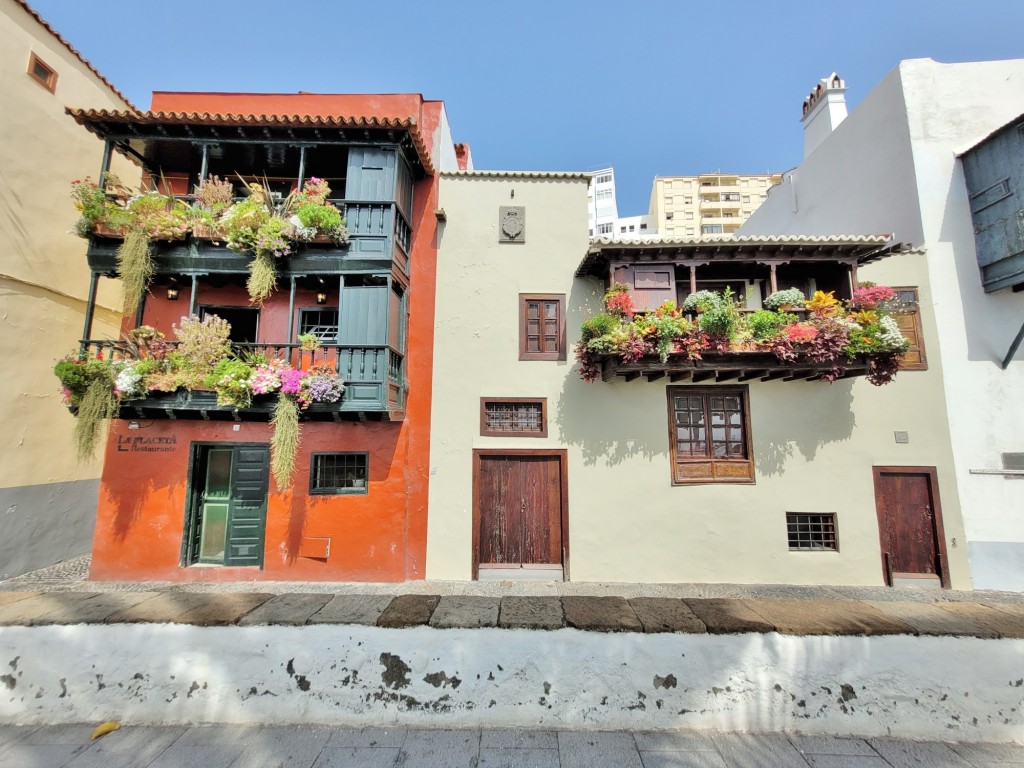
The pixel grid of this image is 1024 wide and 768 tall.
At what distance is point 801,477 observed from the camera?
8.98 meters

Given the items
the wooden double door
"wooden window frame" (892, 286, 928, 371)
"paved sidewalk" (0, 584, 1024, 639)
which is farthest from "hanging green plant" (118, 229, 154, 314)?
"wooden window frame" (892, 286, 928, 371)

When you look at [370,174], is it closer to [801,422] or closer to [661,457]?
[661,457]

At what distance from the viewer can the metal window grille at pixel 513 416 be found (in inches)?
368

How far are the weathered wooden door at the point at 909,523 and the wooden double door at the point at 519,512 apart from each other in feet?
22.5

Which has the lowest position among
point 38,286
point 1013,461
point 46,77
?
point 1013,461

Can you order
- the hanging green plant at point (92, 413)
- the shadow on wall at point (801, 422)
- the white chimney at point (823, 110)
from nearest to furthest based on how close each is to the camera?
the hanging green plant at point (92, 413) < the shadow on wall at point (801, 422) < the white chimney at point (823, 110)

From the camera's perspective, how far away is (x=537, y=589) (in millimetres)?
Answer: 8266

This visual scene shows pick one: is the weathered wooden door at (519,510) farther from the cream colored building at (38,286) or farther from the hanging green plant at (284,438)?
the cream colored building at (38,286)

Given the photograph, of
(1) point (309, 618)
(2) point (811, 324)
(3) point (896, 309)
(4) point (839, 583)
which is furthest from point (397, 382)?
(3) point (896, 309)

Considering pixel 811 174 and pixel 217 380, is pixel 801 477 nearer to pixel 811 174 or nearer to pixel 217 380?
pixel 811 174

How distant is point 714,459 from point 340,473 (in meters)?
8.25

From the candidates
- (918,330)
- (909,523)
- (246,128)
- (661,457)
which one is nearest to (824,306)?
(918,330)

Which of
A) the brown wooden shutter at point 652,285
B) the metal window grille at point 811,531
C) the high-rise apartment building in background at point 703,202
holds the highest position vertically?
the high-rise apartment building in background at point 703,202

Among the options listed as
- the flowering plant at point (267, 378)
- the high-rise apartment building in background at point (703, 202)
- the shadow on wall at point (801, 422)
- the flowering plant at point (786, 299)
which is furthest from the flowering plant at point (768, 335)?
the high-rise apartment building in background at point (703, 202)
